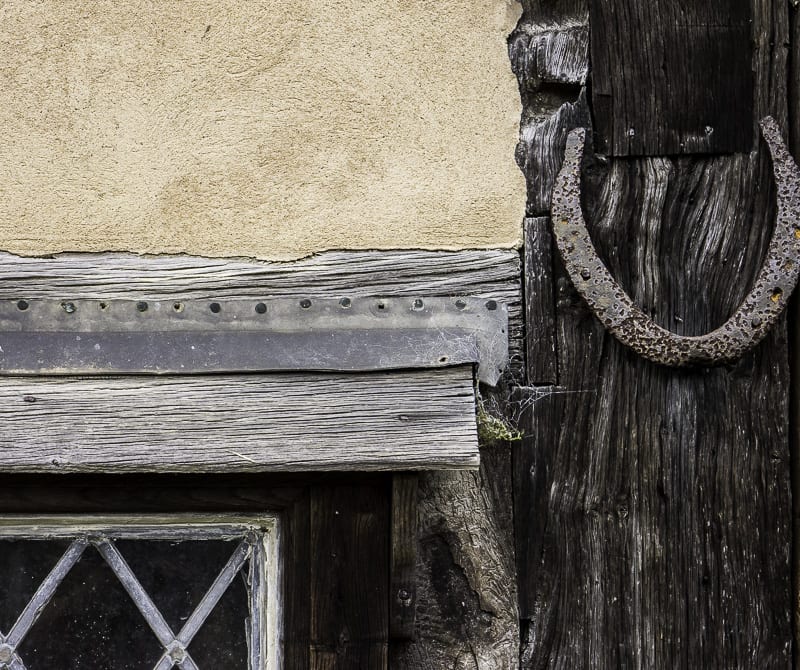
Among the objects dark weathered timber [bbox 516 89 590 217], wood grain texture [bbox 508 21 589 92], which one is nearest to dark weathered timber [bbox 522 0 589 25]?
wood grain texture [bbox 508 21 589 92]

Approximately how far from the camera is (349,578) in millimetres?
1444

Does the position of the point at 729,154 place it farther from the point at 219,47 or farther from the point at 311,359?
the point at 219,47

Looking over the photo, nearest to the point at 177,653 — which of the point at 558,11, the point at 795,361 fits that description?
the point at 795,361

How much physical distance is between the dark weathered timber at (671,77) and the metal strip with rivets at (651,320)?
0.07 metres

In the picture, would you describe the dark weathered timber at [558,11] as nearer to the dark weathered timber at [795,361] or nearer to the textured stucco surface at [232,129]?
the textured stucco surface at [232,129]

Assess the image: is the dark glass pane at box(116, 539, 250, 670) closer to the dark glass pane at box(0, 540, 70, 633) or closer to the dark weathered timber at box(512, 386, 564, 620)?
the dark glass pane at box(0, 540, 70, 633)

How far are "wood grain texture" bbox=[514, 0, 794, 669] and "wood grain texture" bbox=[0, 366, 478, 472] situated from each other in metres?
0.23

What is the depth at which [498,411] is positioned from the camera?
146 centimetres

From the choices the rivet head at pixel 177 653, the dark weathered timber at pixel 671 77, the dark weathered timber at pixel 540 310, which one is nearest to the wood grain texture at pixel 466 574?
the dark weathered timber at pixel 540 310

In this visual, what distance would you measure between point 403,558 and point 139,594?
0.53 meters

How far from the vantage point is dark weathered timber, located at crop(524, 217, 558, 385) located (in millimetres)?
1479

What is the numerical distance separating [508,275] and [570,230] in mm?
138

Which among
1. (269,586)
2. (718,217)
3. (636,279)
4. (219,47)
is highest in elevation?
(219,47)

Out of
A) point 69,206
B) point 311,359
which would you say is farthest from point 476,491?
point 69,206
